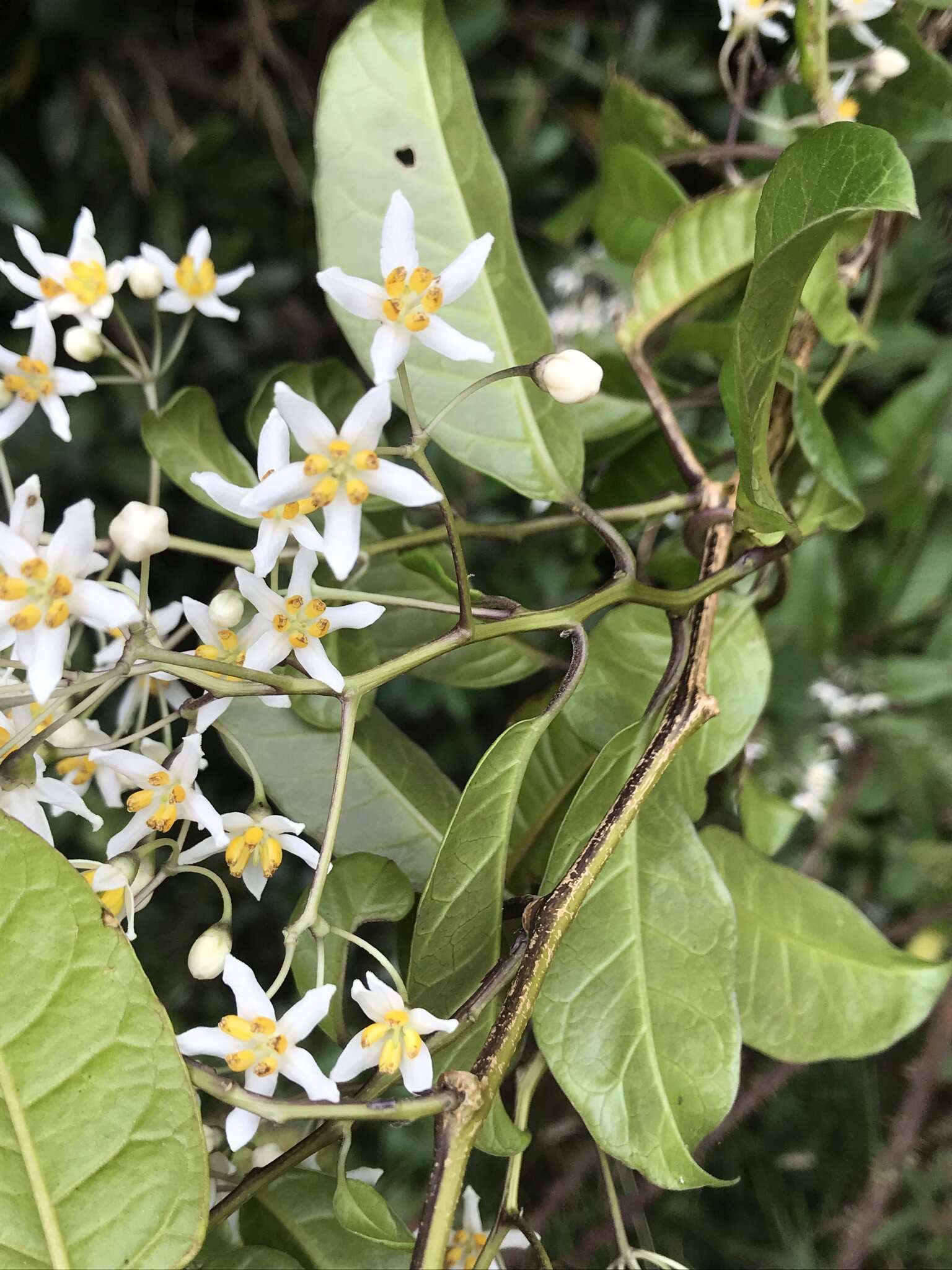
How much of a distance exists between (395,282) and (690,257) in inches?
11.6

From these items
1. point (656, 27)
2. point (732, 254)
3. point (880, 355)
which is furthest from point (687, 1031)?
point (656, 27)

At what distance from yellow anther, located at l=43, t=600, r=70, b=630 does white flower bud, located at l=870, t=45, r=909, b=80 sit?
0.66 metres

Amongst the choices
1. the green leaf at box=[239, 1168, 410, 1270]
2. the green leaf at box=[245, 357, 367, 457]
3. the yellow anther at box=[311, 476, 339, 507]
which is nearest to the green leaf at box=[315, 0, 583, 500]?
the green leaf at box=[245, 357, 367, 457]

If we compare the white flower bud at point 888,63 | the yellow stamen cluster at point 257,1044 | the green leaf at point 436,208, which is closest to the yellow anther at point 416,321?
the green leaf at point 436,208

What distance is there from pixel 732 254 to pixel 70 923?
1.90ft

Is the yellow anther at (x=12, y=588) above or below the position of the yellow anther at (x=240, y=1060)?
above

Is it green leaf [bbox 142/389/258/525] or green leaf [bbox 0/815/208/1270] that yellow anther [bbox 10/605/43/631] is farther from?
green leaf [bbox 142/389/258/525]

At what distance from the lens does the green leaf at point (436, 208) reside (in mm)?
586

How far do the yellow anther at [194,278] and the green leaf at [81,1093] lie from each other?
1.37 ft

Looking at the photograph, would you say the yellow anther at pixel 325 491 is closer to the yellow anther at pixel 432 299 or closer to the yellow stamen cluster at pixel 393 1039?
the yellow anther at pixel 432 299

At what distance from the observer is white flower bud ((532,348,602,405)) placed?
1.53 ft

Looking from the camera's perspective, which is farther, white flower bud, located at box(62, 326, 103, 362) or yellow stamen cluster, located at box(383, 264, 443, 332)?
white flower bud, located at box(62, 326, 103, 362)

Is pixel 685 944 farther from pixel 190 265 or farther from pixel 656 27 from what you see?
pixel 656 27

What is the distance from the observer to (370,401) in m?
0.41
